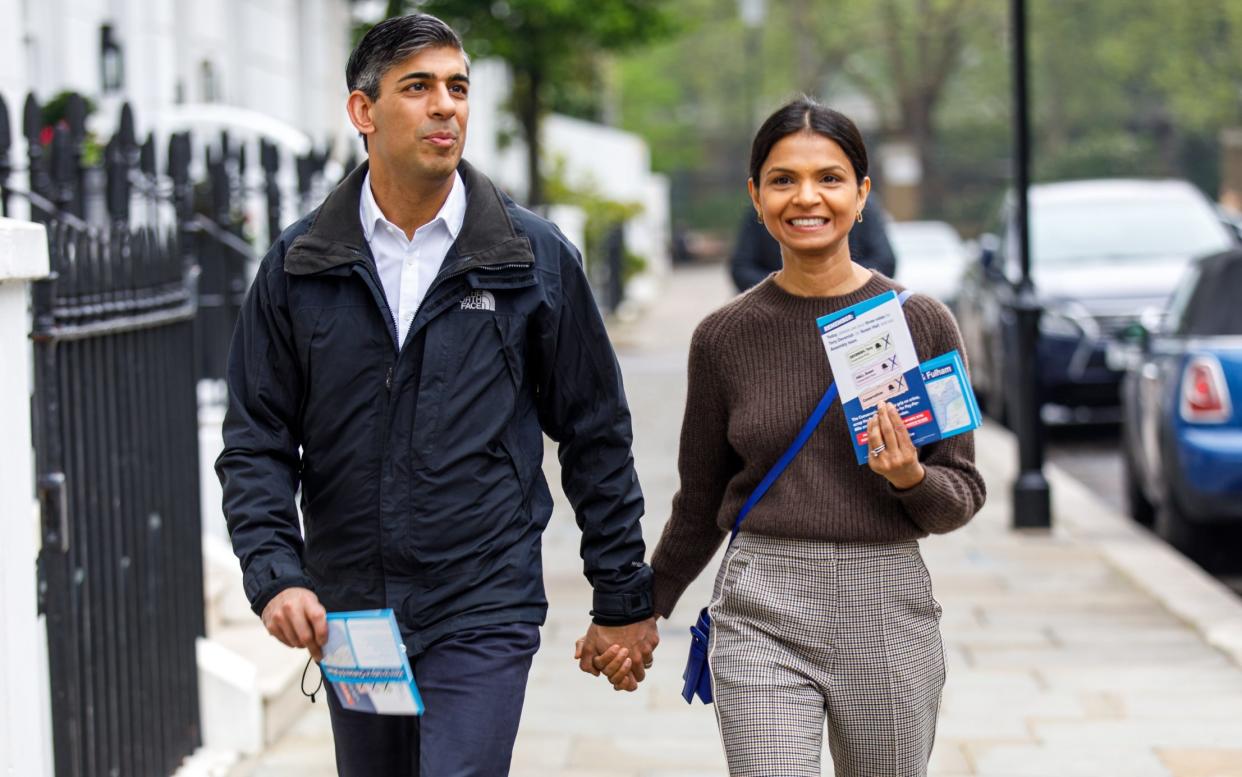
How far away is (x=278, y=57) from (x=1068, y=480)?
8.24 m

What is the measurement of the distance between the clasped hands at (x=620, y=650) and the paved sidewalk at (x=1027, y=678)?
2.09 meters

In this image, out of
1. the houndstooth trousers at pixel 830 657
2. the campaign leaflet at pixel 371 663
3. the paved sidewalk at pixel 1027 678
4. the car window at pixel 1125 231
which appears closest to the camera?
the campaign leaflet at pixel 371 663

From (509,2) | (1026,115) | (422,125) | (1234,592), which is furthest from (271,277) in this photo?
(509,2)

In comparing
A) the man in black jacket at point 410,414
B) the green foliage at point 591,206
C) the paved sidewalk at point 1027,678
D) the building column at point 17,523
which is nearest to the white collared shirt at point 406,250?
the man in black jacket at point 410,414

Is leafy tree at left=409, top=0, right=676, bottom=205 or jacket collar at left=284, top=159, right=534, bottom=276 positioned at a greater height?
leafy tree at left=409, top=0, right=676, bottom=205

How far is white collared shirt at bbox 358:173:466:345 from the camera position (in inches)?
137

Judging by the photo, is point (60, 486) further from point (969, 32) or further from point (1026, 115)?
point (969, 32)

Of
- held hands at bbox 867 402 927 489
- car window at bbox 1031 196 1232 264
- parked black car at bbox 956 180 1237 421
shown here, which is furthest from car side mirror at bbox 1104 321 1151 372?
held hands at bbox 867 402 927 489

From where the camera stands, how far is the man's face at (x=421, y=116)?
11.3 feet

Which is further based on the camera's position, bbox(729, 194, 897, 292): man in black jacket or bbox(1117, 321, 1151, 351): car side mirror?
bbox(1117, 321, 1151, 351): car side mirror

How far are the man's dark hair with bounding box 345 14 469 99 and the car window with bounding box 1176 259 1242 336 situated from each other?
6272 millimetres

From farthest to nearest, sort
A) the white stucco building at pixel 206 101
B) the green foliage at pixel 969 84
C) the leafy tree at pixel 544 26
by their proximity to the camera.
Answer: the green foliage at pixel 969 84 < the leafy tree at pixel 544 26 < the white stucco building at pixel 206 101

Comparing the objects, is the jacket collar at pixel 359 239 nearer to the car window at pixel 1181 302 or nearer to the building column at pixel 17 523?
the building column at pixel 17 523

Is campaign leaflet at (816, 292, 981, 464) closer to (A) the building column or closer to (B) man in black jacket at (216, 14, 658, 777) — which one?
(B) man in black jacket at (216, 14, 658, 777)
